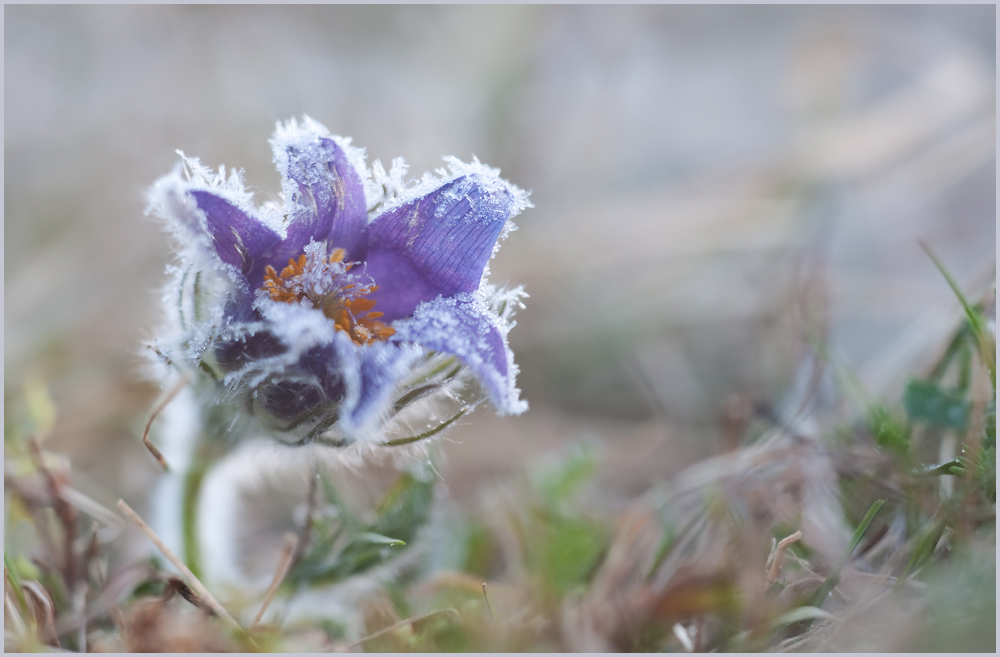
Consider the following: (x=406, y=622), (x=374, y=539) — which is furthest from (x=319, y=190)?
(x=406, y=622)

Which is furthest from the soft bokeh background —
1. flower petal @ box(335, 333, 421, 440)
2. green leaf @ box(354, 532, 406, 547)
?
flower petal @ box(335, 333, 421, 440)

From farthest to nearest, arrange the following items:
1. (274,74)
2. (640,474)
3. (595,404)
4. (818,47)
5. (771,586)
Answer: (274,74)
(818,47)
(595,404)
(640,474)
(771,586)

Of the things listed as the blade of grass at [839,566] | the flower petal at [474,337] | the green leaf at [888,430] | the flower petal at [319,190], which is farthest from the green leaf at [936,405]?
the flower petal at [319,190]

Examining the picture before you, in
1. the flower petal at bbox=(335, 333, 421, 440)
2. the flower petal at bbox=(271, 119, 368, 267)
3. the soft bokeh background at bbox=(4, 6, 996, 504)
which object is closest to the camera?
the flower petal at bbox=(335, 333, 421, 440)

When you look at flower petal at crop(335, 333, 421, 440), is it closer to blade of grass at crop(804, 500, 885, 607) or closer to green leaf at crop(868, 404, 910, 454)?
blade of grass at crop(804, 500, 885, 607)

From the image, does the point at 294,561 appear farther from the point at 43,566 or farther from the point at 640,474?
the point at 640,474

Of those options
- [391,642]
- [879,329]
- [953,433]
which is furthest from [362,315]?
[879,329]

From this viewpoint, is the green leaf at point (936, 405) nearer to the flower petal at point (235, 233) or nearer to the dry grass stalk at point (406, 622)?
the dry grass stalk at point (406, 622)
